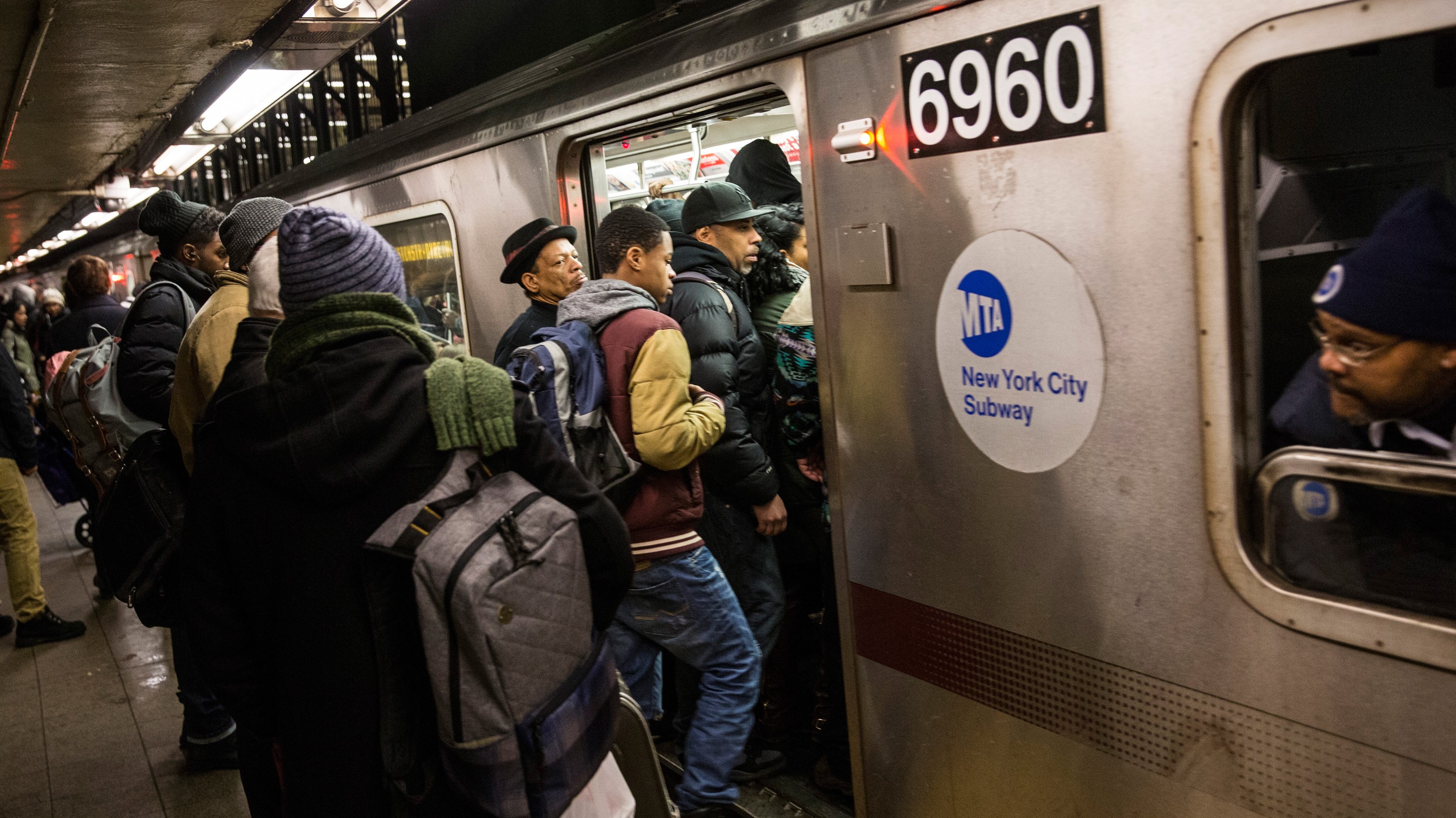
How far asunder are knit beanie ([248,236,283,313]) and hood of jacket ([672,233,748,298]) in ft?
4.70

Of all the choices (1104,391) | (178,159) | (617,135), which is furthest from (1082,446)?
(178,159)

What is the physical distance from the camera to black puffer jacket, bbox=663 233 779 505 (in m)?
3.24

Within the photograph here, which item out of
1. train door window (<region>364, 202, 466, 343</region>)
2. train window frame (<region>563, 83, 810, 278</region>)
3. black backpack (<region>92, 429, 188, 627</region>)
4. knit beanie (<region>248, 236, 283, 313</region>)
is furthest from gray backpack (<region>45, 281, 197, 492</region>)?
knit beanie (<region>248, 236, 283, 313</region>)

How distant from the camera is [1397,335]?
1.63 m

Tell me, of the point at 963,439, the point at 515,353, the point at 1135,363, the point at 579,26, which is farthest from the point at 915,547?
the point at 579,26

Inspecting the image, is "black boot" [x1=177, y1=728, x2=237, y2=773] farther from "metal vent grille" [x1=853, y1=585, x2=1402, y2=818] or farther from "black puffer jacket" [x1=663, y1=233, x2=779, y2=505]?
"metal vent grille" [x1=853, y1=585, x2=1402, y2=818]

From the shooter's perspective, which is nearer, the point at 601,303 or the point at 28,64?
the point at 601,303

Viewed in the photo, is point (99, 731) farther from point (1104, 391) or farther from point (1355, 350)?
point (1355, 350)

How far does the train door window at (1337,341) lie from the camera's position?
1656 millimetres

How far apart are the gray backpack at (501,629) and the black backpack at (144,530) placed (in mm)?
1303

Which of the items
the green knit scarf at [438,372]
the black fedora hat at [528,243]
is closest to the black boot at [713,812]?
the black fedora hat at [528,243]

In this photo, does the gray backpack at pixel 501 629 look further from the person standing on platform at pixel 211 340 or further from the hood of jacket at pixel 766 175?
the hood of jacket at pixel 766 175

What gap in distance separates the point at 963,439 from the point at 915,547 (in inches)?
12.4

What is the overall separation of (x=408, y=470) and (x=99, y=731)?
371 cm
